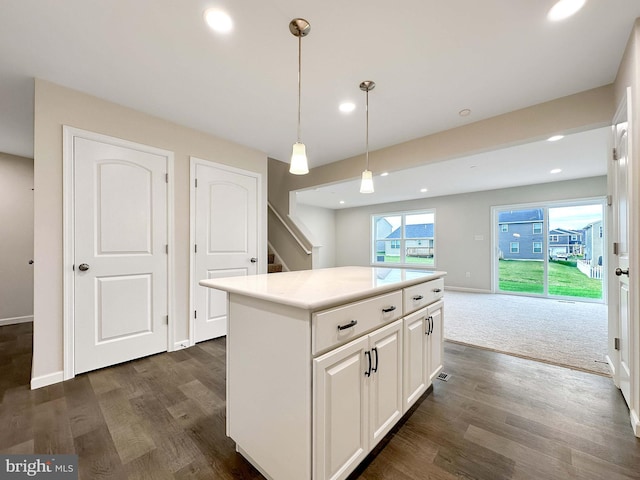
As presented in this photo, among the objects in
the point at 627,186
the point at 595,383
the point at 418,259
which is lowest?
the point at 595,383

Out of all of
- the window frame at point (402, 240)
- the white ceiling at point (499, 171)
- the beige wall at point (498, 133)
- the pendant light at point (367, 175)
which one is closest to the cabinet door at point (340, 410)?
the pendant light at point (367, 175)

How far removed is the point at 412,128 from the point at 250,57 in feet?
5.97

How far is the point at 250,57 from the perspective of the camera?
180cm

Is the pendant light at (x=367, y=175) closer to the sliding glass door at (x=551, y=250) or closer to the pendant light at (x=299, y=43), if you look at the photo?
the pendant light at (x=299, y=43)

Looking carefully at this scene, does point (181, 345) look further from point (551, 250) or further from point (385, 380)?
point (551, 250)

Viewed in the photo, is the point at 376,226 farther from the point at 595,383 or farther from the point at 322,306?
the point at 322,306

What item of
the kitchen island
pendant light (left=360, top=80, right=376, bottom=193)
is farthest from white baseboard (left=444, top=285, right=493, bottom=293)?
the kitchen island

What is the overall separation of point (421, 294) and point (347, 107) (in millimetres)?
1791

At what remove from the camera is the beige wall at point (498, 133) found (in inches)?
85.0

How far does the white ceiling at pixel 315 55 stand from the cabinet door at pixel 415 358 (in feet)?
5.67

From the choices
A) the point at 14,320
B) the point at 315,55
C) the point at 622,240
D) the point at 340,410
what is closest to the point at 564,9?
the point at 315,55

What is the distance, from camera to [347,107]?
8.09 feet

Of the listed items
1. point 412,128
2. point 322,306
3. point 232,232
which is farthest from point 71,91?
point 412,128

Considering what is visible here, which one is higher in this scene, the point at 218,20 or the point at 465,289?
the point at 218,20
